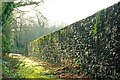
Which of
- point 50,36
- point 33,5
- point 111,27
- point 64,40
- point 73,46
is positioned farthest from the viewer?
point 50,36

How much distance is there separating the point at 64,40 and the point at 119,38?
6432 mm

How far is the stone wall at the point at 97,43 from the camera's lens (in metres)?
7.96

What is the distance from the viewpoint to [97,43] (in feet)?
30.2

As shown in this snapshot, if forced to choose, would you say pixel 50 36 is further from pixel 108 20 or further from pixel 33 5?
pixel 108 20

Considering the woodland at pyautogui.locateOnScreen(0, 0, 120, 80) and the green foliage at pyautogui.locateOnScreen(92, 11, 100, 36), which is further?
the green foliage at pyautogui.locateOnScreen(92, 11, 100, 36)

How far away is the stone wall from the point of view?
→ 7.96m

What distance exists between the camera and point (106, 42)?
335 inches

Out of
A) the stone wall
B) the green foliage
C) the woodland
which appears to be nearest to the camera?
the stone wall

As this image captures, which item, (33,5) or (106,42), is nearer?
(106,42)

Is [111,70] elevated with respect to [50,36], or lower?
lower

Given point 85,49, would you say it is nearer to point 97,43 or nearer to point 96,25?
point 97,43

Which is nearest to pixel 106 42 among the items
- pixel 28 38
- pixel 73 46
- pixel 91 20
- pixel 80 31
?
pixel 91 20

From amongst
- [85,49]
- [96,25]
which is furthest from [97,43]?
[85,49]

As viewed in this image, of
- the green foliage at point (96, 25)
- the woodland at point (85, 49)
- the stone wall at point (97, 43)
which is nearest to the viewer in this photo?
the stone wall at point (97, 43)
